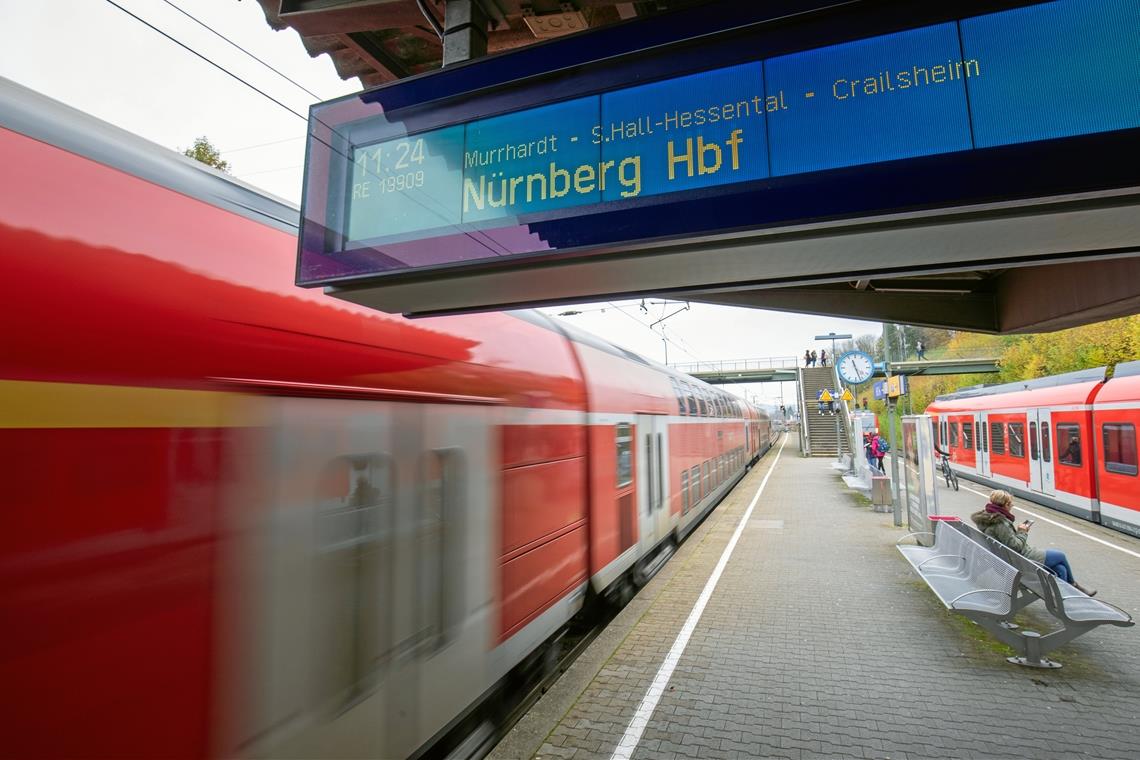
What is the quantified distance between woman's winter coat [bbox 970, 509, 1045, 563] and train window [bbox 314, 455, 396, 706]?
6786 millimetres

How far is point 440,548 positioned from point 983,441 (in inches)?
842

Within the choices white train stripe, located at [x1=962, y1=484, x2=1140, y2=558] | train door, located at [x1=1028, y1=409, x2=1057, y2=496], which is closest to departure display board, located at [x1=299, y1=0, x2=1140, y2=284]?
white train stripe, located at [x1=962, y1=484, x2=1140, y2=558]

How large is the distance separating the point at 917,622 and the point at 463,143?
6742mm

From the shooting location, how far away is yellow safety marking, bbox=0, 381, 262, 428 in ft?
4.96

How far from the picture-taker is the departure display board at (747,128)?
1.77 m

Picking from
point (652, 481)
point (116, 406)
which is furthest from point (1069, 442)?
point (116, 406)

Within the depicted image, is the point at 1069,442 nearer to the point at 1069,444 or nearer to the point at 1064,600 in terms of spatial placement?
the point at 1069,444

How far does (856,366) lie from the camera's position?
11.7 meters

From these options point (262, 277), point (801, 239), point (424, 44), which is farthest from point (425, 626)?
point (424, 44)

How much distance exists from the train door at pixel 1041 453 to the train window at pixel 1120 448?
2.62 m

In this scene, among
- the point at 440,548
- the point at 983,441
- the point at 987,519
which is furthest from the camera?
the point at 983,441

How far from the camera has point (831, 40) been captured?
78.7 inches

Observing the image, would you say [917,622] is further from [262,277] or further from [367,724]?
[262,277]

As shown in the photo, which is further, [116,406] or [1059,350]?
[1059,350]
